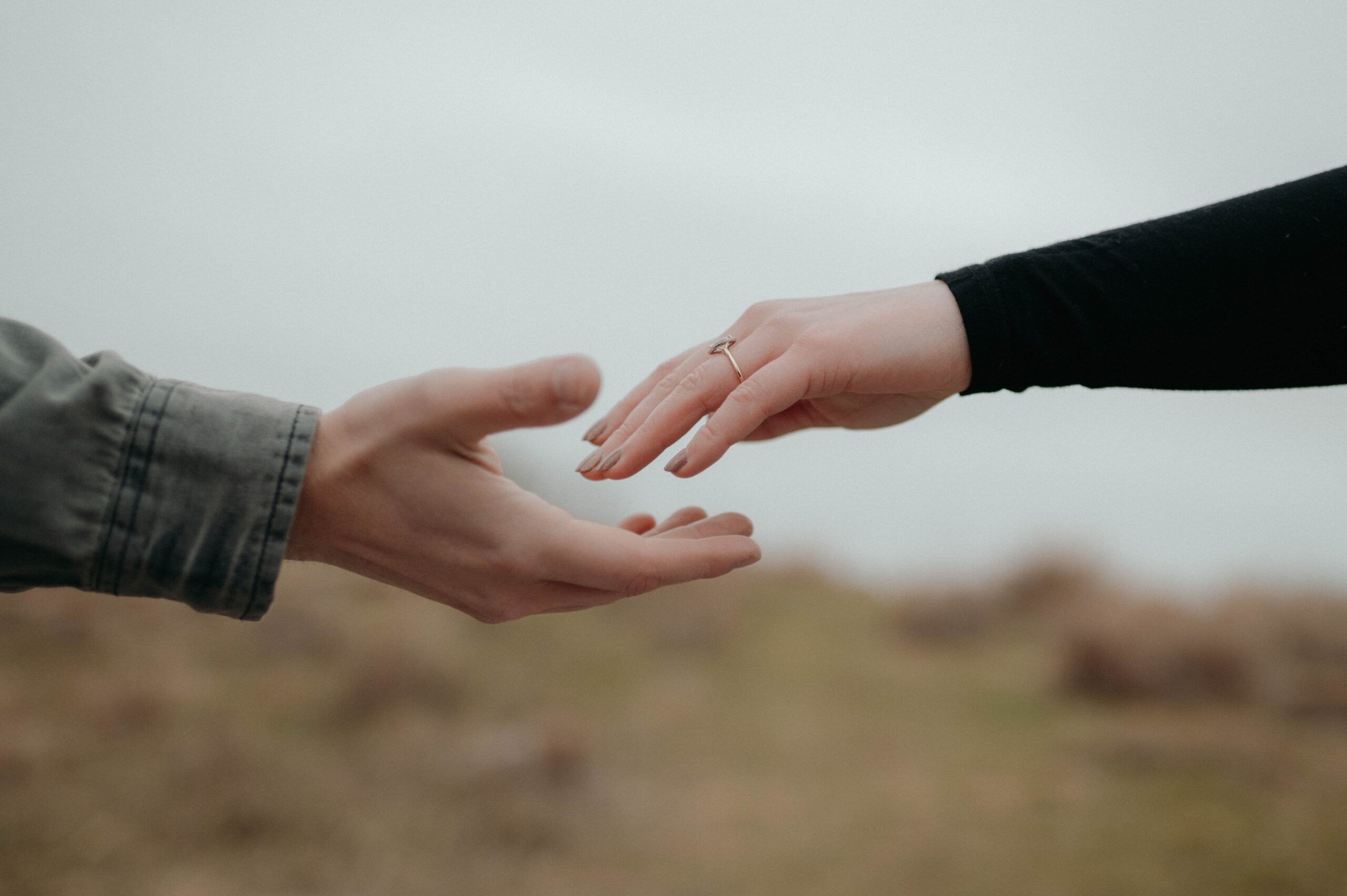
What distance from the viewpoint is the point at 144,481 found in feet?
2.56

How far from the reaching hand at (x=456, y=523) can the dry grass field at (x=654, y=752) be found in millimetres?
1922

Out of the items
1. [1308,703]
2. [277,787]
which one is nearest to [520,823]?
[277,787]

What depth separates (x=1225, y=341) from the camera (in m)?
1.06

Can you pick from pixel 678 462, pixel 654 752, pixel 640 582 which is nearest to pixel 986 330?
pixel 678 462

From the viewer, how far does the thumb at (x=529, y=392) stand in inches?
27.5

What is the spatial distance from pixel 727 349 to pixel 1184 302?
0.66 meters

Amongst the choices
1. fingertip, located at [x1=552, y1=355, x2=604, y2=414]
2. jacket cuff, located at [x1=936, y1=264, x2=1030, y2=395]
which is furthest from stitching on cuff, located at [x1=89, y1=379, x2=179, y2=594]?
jacket cuff, located at [x1=936, y1=264, x2=1030, y2=395]

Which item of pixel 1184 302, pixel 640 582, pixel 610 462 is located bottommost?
pixel 640 582

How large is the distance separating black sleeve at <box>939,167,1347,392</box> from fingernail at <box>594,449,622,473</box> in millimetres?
540

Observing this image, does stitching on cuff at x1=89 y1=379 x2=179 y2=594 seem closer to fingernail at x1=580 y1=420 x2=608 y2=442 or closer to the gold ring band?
fingernail at x1=580 y1=420 x2=608 y2=442

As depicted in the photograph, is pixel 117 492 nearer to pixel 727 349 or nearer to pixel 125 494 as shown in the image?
pixel 125 494

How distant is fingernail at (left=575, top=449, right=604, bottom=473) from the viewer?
0.96 meters

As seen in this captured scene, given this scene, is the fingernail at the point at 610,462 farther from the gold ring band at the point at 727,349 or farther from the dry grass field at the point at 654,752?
the dry grass field at the point at 654,752

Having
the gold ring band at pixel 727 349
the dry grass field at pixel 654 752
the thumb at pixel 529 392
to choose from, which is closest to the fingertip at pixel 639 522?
the gold ring band at pixel 727 349
